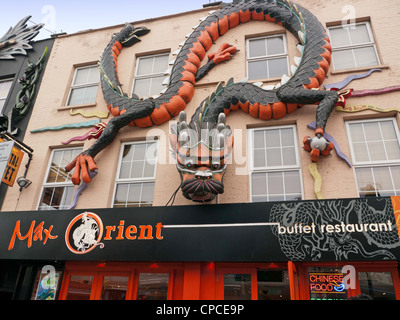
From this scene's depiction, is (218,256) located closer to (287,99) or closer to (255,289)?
(255,289)

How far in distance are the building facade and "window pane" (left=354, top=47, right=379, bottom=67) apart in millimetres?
46

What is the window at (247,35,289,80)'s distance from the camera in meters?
8.73

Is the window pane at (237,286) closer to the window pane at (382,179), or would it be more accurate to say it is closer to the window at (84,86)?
the window pane at (382,179)

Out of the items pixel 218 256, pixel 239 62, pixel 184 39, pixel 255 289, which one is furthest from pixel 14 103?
pixel 255 289

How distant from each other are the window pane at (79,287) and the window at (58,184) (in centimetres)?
190

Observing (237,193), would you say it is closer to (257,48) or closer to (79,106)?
(257,48)

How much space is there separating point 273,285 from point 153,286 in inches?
105

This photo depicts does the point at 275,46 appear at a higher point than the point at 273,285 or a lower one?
higher

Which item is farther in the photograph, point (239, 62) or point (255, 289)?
point (239, 62)

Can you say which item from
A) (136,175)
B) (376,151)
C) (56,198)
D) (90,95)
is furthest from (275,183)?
(90,95)

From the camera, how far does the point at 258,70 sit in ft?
29.1

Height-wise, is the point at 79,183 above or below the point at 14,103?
below
